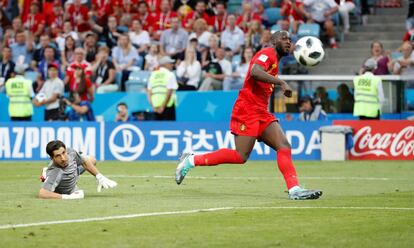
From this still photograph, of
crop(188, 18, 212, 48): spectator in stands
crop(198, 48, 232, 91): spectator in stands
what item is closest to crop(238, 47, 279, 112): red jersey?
crop(198, 48, 232, 91): spectator in stands

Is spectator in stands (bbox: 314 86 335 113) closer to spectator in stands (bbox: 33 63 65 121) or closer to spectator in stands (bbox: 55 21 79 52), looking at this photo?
spectator in stands (bbox: 33 63 65 121)

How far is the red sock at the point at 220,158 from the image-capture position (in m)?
14.9

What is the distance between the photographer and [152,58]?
28328mm

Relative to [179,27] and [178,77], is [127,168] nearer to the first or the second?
[178,77]

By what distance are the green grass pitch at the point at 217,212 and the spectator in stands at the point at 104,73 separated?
831 centimetres

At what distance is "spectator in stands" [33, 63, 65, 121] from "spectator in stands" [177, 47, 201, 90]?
9.59 ft

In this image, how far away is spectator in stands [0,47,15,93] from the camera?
94.9 feet

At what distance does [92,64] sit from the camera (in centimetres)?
2911

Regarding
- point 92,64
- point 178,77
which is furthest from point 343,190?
point 92,64

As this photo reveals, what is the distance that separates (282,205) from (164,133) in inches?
465

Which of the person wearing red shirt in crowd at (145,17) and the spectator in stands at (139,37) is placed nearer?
the spectator in stands at (139,37)

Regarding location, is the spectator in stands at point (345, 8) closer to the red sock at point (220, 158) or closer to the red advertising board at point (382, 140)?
the red advertising board at point (382, 140)

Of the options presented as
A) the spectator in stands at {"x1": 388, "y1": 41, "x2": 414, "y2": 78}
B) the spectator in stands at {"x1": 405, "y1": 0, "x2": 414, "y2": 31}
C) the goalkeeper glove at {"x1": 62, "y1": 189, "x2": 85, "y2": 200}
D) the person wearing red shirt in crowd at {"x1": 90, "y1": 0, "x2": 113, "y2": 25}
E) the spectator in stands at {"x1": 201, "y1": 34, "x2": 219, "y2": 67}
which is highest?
the person wearing red shirt in crowd at {"x1": 90, "y1": 0, "x2": 113, "y2": 25}

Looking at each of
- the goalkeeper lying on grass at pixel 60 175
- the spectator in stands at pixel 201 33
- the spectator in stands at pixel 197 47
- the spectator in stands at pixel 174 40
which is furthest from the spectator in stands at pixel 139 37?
the goalkeeper lying on grass at pixel 60 175
